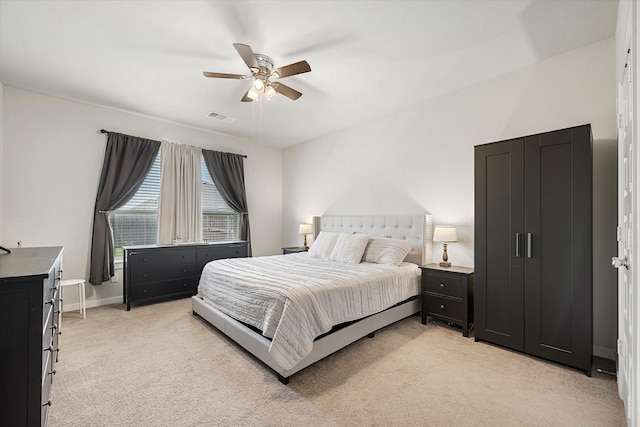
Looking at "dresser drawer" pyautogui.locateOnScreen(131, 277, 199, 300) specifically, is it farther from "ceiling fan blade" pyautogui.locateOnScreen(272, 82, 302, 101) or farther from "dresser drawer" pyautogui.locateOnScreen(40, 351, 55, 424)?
"ceiling fan blade" pyautogui.locateOnScreen(272, 82, 302, 101)

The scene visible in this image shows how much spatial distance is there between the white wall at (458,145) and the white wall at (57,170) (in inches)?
120

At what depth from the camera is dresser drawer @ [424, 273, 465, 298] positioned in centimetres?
309

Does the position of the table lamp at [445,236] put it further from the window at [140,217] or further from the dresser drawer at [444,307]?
the window at [140,217]

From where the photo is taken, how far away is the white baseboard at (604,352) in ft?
8.18

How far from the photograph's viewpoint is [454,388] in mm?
2107

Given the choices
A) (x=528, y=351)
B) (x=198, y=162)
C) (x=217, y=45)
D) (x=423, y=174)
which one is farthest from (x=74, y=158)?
(x=528, y=351)

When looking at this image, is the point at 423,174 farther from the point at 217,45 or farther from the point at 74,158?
the point at 74,158

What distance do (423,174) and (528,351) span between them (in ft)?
7.55

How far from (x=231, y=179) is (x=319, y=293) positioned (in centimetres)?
367

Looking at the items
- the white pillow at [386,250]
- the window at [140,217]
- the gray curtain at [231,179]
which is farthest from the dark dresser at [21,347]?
the gray curtain at [231,179]

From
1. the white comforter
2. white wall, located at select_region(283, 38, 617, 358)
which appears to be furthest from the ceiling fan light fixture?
white wall, located at select_region(283, 38, 617, 358)

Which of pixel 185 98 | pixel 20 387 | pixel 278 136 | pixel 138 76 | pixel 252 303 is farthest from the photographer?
pixel 278 136

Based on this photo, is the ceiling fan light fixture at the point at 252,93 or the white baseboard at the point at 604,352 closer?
the white baseboard at the point at 604,352

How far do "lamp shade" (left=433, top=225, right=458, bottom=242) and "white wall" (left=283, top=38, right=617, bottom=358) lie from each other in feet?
0.72
